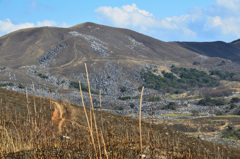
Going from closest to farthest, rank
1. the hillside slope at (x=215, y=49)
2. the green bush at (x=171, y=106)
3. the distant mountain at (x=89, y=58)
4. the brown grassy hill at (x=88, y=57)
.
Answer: the green bush at (x=171, y=106) < the distant mountain at (x=89, y=58) < the brown grassy hill at (x=88, y=57) < the hillside slope at (x=215, y=49)

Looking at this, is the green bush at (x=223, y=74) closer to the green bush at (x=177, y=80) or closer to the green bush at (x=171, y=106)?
the green bush at (x=177, y=80)

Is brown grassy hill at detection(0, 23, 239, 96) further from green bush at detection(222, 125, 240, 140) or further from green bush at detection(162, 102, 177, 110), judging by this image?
green bush at detection(222, 125, 240, 140)

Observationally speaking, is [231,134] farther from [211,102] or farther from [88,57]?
[88,57]

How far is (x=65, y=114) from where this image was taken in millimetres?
11859

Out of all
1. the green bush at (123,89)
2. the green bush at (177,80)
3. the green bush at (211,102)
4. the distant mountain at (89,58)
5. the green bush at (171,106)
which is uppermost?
the distant mountain at (89,58)

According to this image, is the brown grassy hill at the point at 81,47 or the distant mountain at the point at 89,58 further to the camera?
the brown grassy hill at the point at 81,47

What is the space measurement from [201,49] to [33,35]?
9338cm

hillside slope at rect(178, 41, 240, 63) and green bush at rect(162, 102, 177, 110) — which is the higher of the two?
hillside slope at rect(178, 41, 240, 63)

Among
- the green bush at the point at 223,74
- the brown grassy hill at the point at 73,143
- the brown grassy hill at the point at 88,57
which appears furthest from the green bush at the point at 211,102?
the brown grassy hill at the point at 73,143

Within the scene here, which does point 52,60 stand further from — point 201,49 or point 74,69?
point 201,49

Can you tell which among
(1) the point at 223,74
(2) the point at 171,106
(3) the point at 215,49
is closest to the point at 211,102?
(2) the point at 171,106

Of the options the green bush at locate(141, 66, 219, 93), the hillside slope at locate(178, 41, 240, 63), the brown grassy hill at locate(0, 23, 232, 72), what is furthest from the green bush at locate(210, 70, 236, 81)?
the hillside slope at locate(178, 41, 240, 63)

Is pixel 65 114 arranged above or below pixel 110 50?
below

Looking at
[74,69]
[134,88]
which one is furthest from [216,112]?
[74,69]
